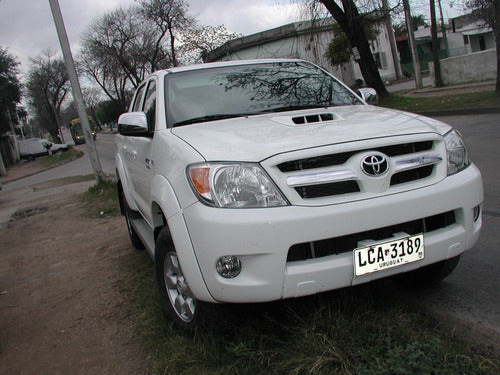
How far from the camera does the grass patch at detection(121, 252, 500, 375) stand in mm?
2289

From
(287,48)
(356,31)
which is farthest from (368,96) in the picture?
(287,48)

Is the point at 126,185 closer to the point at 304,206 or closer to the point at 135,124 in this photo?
the point at 135,124

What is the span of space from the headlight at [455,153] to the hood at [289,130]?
0.21ft

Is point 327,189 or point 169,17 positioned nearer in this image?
point 327,189

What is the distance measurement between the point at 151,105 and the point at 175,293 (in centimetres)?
172

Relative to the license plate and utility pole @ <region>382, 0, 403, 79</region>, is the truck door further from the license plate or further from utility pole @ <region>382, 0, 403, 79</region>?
utility pole @ <region>382, 0, 403, 79</region>

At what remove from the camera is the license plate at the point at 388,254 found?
245 cm

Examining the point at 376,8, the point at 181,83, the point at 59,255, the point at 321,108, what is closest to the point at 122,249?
the point at 59,255

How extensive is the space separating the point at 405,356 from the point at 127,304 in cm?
226

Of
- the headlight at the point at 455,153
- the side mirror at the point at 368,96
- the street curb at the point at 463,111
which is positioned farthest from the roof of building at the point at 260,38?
the headlight at the point at 455,153

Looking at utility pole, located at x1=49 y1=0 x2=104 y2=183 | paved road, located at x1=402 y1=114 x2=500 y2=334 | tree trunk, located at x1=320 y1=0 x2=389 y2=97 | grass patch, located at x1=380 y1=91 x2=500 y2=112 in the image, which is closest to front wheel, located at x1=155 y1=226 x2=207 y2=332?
paved road, located at x1=402 y1=114 x2=500 y2=334

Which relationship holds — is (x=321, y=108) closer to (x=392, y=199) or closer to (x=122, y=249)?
(x=392, y=199)

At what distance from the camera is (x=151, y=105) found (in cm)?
405

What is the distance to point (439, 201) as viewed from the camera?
2.57 meters
